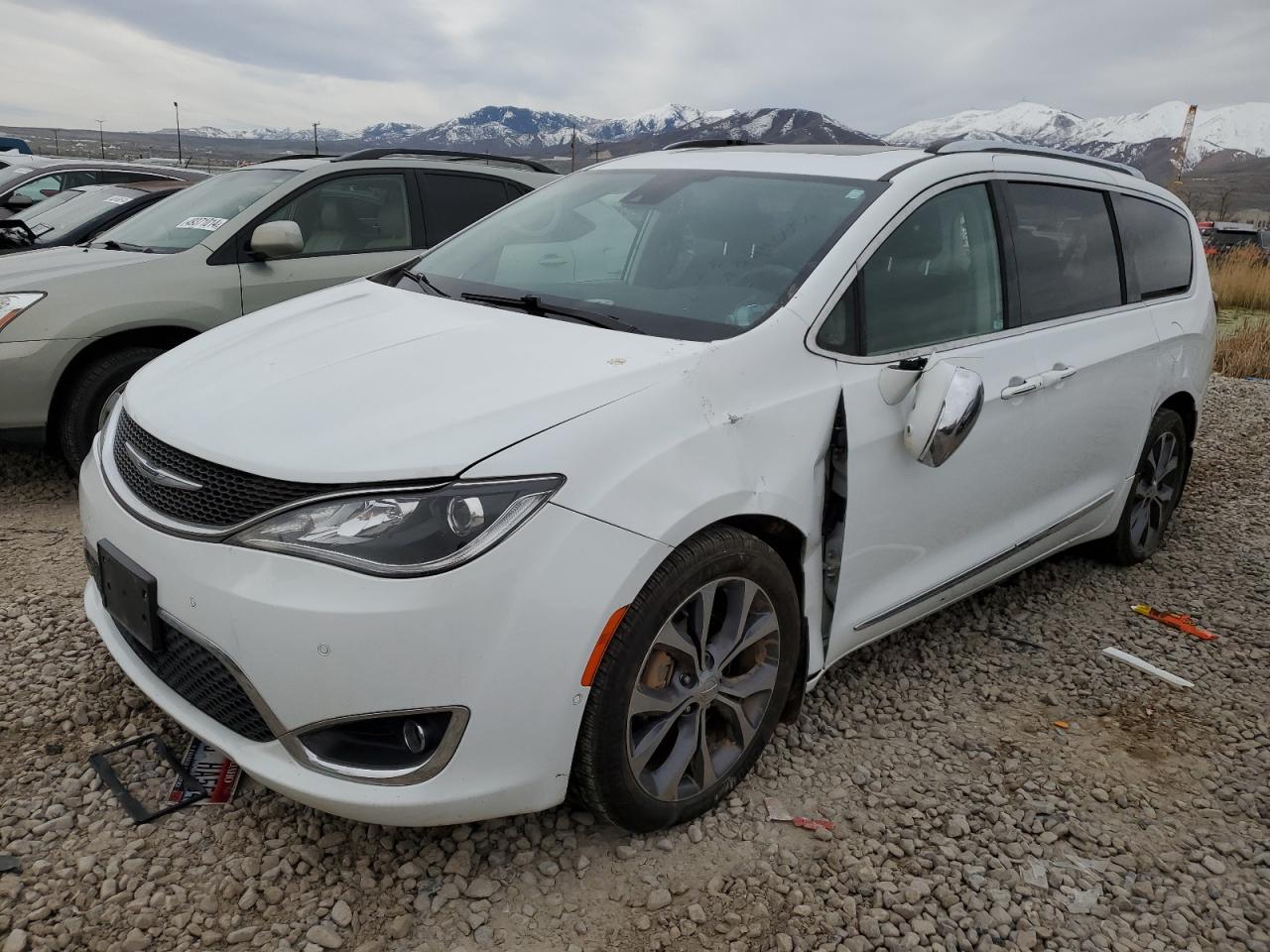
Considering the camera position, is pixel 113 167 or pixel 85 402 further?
pixel 113 167

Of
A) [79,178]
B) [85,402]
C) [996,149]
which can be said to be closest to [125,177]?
[79,178]

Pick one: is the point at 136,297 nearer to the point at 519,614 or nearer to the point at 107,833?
the point at 107,833

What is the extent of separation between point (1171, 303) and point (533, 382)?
10.3ft

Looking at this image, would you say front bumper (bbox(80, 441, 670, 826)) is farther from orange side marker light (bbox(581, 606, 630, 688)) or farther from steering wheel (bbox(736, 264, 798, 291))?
steering wheel (bbox(736, 264, 798, 291))

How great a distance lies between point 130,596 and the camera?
2166 mm

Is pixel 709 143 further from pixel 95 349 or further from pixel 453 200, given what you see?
pixel 95 349

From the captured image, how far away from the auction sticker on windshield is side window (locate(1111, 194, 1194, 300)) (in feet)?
14.1

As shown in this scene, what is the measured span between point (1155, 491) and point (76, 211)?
7668 millimetres

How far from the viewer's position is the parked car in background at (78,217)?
6.44 metres

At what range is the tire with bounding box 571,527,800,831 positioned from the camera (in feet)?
6.88

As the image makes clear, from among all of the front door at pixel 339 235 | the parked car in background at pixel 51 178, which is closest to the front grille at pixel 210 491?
the front door at pixel 339 235

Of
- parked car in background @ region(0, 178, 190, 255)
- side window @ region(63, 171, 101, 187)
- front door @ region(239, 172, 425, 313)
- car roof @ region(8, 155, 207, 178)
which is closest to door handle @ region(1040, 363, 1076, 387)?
front door @ region(239, 172, 425, 313)

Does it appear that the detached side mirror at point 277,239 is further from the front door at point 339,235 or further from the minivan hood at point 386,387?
the minivan hood at point 386,387

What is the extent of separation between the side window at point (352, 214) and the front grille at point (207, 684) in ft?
11.5
